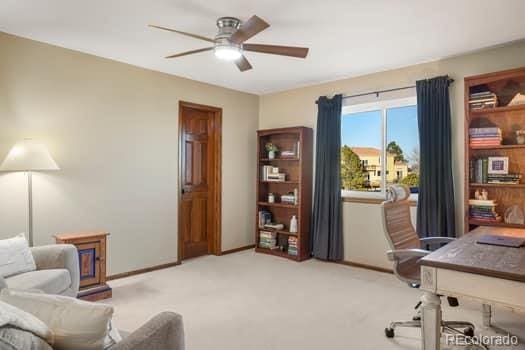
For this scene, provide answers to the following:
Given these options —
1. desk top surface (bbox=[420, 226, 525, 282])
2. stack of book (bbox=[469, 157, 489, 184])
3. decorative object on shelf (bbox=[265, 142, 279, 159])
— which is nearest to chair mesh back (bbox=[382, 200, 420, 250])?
desk top surface (bbox=[420, 226, 525, 282])

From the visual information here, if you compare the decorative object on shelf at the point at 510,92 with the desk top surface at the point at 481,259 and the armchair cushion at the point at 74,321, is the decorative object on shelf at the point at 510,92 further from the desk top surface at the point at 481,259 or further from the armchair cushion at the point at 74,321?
the armchair cushion at the point at 74,321

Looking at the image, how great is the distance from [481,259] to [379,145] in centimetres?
265

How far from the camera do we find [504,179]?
Answer: 3.17m

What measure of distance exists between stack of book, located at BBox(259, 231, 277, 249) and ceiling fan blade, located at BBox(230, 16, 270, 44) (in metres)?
3.10

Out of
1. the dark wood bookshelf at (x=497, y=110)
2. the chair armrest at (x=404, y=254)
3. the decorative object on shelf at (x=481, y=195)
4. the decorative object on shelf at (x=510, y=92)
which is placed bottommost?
the chair armrest at (x=404, y=254)

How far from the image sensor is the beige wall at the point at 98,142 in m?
3.20

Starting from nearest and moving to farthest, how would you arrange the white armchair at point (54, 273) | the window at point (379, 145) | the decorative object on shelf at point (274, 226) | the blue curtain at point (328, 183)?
1. the white armchair at point (54, 273)
2. the window at point (379, 145)
3. the blue curtain at point (328, 183)
4. the decorative object on shelf at point (274, 226)

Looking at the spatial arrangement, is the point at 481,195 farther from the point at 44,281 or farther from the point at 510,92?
the point at 44,281

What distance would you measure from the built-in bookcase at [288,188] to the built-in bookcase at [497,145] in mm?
2005

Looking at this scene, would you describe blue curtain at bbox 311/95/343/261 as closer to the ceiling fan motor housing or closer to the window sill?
the window sill

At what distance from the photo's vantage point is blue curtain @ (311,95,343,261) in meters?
4.50

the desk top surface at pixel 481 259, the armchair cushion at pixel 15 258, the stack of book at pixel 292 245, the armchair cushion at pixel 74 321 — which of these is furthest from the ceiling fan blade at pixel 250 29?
the stack of book at pixel 292 245

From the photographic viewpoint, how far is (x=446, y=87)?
3.62m

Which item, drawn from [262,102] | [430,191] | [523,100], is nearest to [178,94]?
[262,102]
